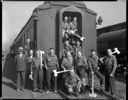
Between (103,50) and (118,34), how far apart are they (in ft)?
6.95

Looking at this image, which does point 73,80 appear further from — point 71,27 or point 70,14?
point 70,14

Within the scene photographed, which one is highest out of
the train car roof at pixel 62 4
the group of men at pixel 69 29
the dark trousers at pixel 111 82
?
the train car roof at pixel 62 4

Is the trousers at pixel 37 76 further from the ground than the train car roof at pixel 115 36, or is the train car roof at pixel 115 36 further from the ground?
the train car roof at pixel 115 36

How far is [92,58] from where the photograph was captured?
7695mm

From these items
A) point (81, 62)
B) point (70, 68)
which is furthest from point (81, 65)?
point (70, 68)

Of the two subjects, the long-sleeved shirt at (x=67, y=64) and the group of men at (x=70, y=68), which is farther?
the long-sleeved shirt at (x=67, y=64)

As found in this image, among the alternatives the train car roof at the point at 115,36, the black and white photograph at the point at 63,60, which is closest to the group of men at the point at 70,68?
the black and white photograph at the point at 63,60

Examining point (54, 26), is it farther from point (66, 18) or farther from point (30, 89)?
point (30, 89)

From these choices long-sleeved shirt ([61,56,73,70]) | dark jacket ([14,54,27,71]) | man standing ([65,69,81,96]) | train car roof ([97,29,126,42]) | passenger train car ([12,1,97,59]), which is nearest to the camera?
man standing ([65,69,81,96])

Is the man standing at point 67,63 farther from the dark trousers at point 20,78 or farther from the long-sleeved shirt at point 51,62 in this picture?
the dark trousers at point 20,78

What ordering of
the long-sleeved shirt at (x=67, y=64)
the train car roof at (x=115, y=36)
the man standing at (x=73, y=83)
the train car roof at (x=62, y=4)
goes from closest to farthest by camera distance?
the man standing at (x=73, y=83) → the long-sleeved shirt at (x=67, y=64) → the train car roof at (x=62, y=4) → the train car roof at (x=115, y=36)

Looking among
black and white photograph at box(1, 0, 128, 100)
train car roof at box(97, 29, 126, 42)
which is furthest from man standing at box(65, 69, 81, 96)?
train car roof at box(97, 29, 126, 42)

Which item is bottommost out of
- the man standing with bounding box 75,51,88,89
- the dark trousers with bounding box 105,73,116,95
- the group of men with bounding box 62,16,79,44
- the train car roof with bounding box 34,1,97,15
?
the dark trousers with bounding box 105,73,116,95

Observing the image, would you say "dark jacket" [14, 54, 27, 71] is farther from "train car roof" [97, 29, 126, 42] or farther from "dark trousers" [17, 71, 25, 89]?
"train car roof" [97, 29, 126, 42]
